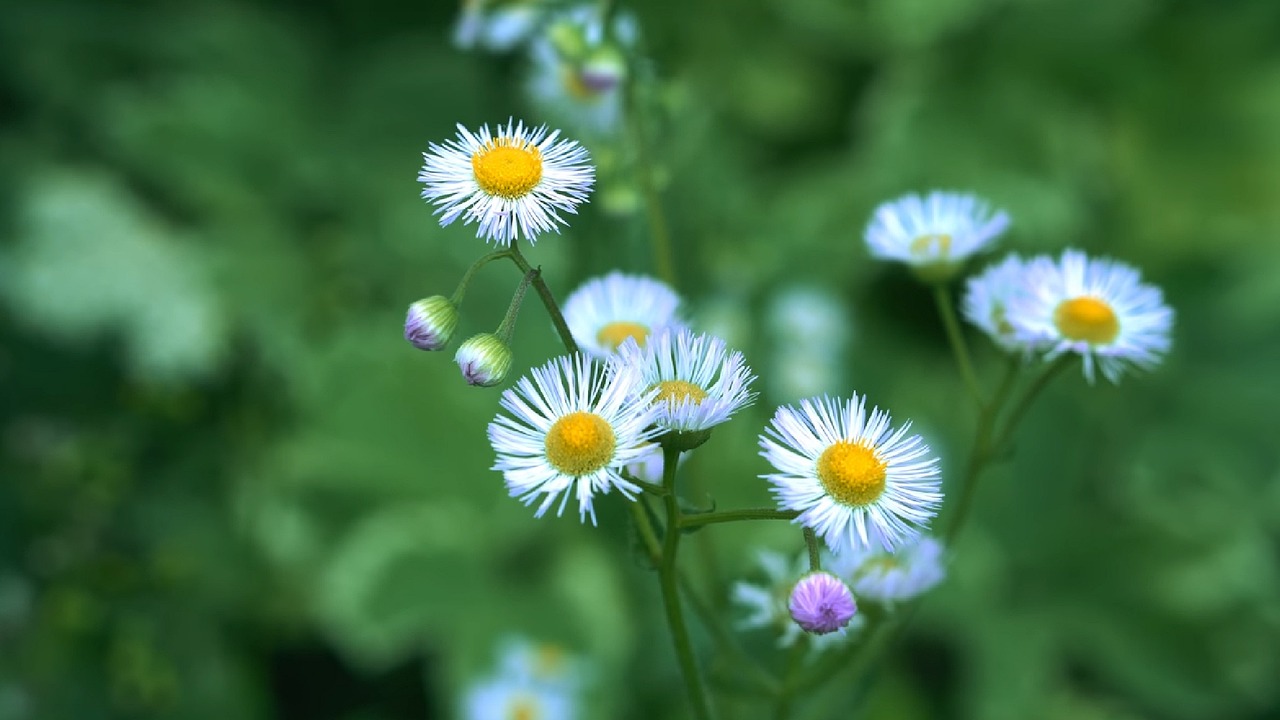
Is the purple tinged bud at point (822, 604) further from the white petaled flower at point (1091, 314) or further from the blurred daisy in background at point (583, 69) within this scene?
the blurred daisy in background at point (583, 69)

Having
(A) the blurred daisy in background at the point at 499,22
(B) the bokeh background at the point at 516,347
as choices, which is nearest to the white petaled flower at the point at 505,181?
(A) the blurred daisy in background at the point at 499,22

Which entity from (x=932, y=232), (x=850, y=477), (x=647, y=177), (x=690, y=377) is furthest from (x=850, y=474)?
(x=647, y=177)

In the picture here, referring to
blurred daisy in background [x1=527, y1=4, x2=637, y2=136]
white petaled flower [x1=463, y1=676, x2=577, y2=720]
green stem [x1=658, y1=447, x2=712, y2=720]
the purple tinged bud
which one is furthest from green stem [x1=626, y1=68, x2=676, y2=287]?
white petaled flower [x1=463, y1=676, x2=577, y2=720]

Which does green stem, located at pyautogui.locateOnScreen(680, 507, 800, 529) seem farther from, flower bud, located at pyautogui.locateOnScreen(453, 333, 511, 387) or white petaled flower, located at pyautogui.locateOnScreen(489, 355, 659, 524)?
flower bud, located at pyautogui.locateOnScreen(453, 333, 511, 387)

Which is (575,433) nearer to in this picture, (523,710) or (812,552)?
(812,552)

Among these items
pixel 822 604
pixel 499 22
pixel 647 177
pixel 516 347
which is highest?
pixel 516 347

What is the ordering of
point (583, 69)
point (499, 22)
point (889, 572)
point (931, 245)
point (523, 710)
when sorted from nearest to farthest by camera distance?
1. point (889, 572)
2. point (931, 245)
3. point (583, 69)
4. point (499, 22)
5. point (523, 710)

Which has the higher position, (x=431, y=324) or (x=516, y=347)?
(x=516, y=347)
